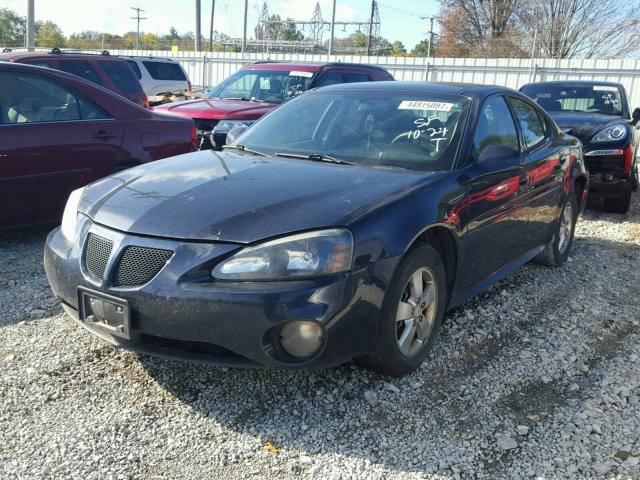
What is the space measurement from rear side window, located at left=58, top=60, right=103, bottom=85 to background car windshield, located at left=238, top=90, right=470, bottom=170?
6.33m

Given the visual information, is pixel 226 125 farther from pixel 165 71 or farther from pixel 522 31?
pixel 522 31

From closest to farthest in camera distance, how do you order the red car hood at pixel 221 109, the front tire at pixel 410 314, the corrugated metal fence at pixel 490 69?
the front tire at pixel 410 314 < the red car hood at pixel 221 109 < the corrugated metal fence at pixel 490 69

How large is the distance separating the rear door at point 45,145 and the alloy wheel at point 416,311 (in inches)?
134

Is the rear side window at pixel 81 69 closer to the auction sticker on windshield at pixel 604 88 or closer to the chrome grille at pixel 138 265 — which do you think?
the auction sticker on windshield at pixel 604 88

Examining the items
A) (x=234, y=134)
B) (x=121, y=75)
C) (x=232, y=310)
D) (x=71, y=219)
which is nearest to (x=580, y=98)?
(x=234, y=134)

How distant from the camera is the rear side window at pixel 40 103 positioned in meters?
5.22

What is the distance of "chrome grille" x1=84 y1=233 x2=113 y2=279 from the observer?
2926mm

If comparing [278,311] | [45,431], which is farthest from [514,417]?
[45,431]

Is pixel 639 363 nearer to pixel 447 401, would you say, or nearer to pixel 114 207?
pixel 447 401

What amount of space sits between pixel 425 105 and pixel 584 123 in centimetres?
469

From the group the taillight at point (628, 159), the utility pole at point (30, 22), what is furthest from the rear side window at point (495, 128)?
the utility pole at point (30, 22)

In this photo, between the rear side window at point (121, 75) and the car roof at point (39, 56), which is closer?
the car roof at point (39, 56)

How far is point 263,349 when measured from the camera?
2.72 meters

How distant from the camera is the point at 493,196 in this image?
12.9ft
